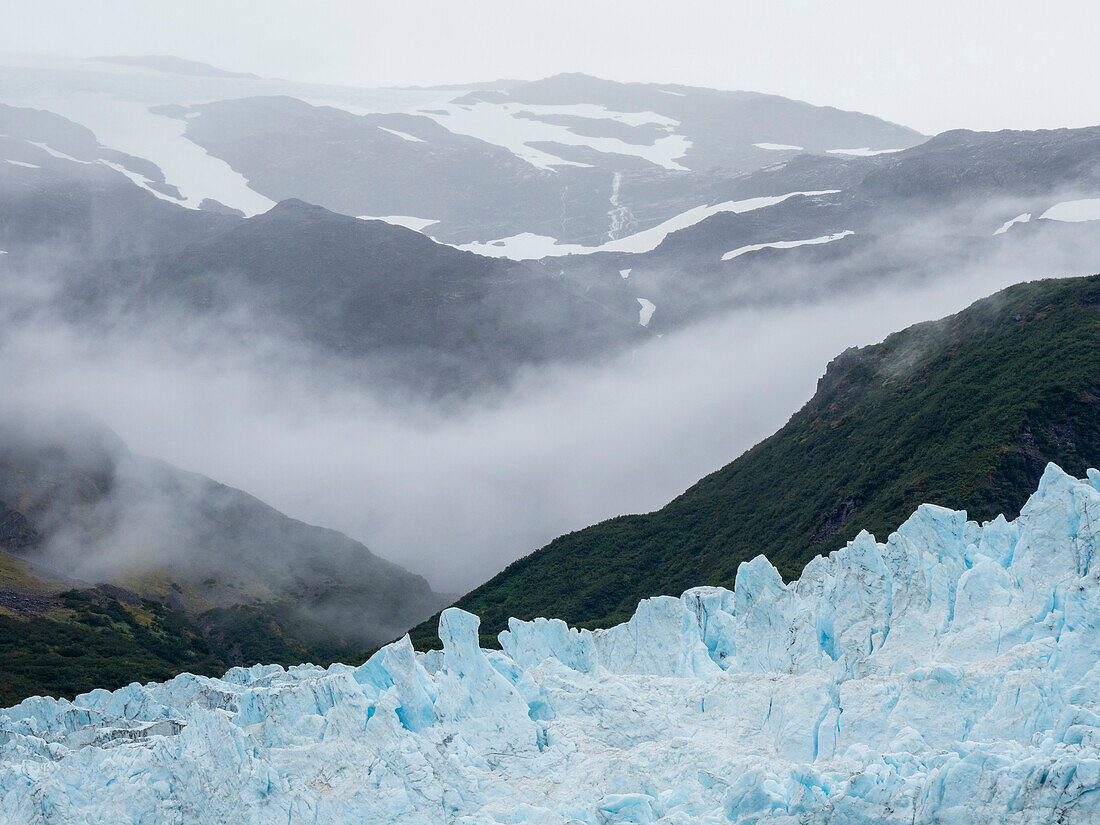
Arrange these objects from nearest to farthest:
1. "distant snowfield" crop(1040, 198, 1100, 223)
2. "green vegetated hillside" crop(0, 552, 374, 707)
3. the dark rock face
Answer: the dark rock face < "green vegetated hillside" crop(0, 552, 374, 707) < "distant snowfield" crop(1040, 198, 1100, 223)

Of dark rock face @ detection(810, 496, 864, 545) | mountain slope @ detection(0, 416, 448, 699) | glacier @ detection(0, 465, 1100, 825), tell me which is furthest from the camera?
mountain slope @ detection(0, 416, 448, 699)

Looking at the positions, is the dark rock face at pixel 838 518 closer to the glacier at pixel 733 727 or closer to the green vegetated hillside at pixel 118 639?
the glacier at pixel 733 727

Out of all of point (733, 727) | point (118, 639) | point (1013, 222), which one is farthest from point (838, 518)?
point (1013, 222)

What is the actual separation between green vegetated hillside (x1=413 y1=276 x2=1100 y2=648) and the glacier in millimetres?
29565

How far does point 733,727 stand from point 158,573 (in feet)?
384

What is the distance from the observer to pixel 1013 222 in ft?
573

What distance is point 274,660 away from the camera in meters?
107

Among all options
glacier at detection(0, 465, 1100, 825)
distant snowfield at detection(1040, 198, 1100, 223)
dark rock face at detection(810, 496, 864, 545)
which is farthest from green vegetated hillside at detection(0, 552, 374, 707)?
distant snowfield at detection(1040, 198, 1100, 223)

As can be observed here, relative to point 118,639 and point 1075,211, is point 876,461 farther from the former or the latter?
point 1075,211

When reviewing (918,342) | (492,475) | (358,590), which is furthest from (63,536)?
(918,342)

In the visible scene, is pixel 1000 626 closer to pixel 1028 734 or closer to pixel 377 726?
pixel 1028 734

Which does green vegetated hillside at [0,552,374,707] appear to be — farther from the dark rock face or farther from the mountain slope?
the dark rock face

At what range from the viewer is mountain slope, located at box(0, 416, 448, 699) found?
101m

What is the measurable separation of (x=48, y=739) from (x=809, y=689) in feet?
84.1
